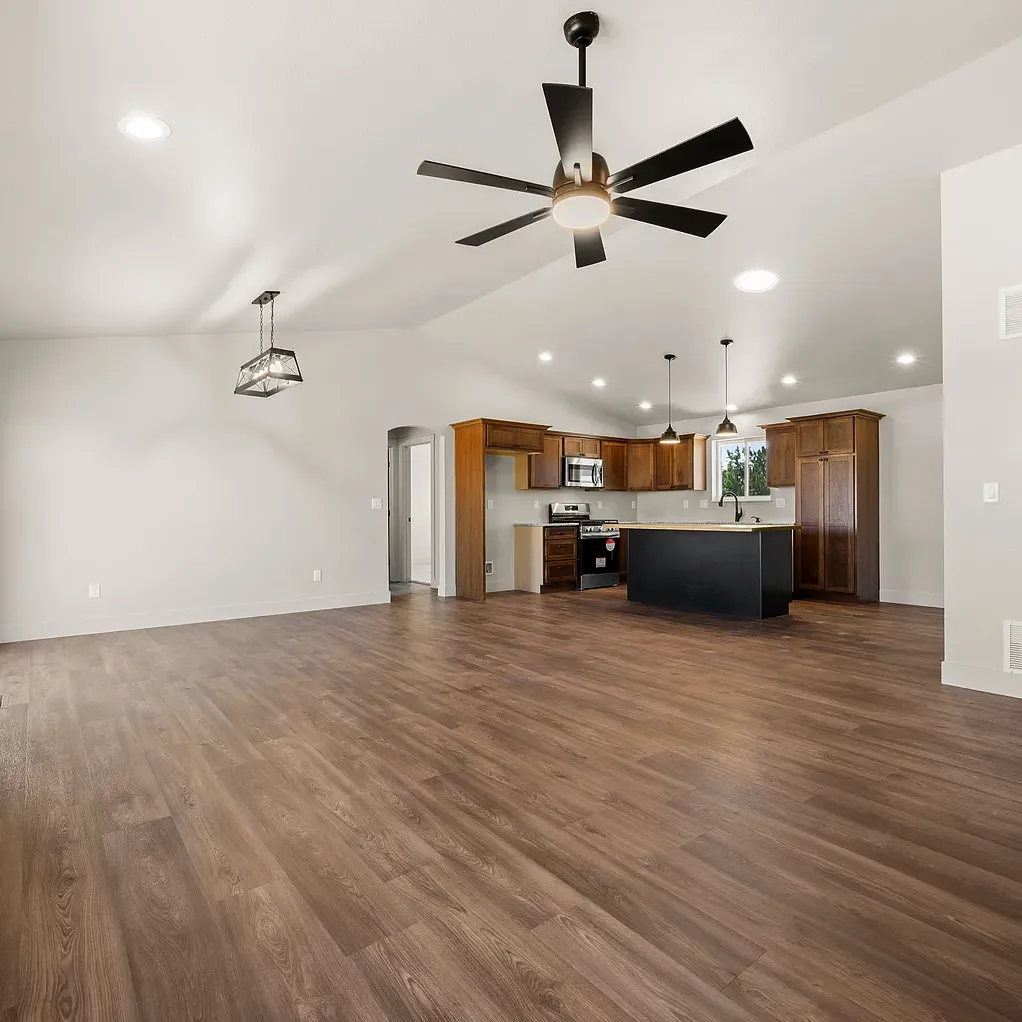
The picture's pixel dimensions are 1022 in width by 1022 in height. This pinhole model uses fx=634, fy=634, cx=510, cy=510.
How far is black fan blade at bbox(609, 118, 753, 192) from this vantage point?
2.23 m

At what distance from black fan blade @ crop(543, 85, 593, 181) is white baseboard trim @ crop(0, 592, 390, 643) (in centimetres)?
553

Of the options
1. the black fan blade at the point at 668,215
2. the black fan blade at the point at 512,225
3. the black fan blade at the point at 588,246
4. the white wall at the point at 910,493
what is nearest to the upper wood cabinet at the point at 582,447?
the white wall at the point at 910,493

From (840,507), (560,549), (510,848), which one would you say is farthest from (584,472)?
(510,848)

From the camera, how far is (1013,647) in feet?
12.0

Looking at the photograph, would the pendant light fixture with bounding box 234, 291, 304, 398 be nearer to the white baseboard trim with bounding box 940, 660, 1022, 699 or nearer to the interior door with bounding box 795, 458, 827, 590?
the white baseboard trim with bounding box 940, 660, 1022, 699

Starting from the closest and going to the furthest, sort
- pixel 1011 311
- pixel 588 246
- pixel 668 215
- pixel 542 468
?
pixel 668 215 → pixel 588 246 → pixel 1011 311 → pixel 542 468

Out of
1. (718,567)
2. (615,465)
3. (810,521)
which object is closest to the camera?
(718,567)

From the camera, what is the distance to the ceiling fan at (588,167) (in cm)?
221

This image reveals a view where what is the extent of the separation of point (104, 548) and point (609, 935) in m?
5.79

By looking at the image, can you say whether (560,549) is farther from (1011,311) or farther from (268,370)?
(1011,311)

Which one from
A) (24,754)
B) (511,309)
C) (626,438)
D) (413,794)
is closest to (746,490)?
(626,438)

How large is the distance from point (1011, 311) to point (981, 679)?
2.15 meters

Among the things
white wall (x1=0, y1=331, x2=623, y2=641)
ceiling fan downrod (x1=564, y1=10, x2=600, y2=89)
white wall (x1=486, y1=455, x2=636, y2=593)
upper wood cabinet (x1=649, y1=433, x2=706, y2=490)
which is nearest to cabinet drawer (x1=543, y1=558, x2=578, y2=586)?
white wall (x1=486, y1=455, x2=636, y2=593)

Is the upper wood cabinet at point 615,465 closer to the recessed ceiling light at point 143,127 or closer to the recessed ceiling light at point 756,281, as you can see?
the recessed ceiling light at point 756,281
